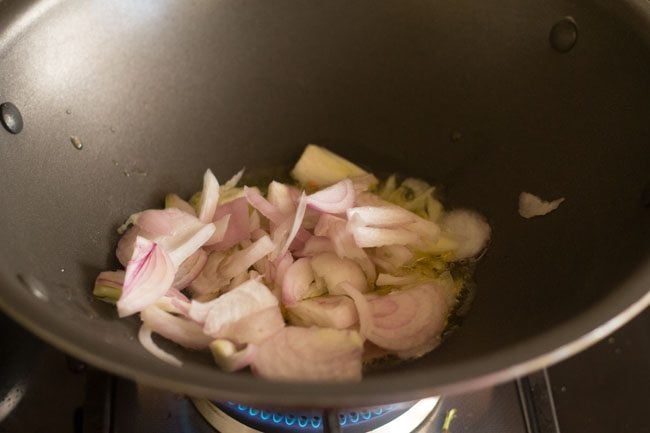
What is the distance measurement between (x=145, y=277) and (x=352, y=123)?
0.39 meters

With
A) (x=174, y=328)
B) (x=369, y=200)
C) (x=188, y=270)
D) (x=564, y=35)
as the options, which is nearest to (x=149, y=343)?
(x=174, y=328)

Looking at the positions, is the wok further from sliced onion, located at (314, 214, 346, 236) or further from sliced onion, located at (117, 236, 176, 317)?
sliced onion, located at (314, 214, 346, 236)

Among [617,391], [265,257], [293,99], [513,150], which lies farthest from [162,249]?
[617,391]

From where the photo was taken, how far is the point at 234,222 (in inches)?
35.6

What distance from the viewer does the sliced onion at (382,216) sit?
2.82 feet

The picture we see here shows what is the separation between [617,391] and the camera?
85 centimetres

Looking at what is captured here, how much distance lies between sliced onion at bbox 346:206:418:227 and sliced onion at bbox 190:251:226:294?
0.58ft

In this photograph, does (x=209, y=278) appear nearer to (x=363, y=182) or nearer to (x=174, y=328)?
(x=174, y=328)

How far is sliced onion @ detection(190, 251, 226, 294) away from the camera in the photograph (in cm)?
85

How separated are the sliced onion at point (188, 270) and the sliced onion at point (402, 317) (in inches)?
7.3

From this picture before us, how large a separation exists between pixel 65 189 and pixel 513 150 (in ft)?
1.83

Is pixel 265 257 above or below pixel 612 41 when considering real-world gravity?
below

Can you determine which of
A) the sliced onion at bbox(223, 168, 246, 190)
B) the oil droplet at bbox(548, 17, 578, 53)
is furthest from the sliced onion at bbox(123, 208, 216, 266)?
the oil droplet at bbox(548, 17, 578, 53)

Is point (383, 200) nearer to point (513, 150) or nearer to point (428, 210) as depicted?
point (428, 210)
